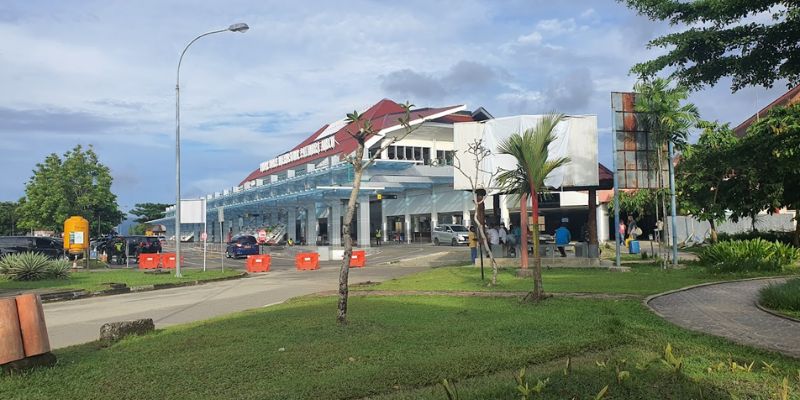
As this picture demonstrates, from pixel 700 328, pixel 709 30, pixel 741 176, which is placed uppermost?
pixel 709 30

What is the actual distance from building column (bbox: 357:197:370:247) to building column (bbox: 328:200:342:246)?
5.55ft

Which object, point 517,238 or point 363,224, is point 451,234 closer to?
point 363,224

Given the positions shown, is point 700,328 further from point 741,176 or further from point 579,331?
point 741,176

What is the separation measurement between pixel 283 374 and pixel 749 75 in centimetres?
1008

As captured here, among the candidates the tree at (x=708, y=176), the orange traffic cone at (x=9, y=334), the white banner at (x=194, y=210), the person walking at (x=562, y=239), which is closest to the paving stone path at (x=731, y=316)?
the orange traffic cone at (x=9, y=334)

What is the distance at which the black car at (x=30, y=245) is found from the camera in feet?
96.9

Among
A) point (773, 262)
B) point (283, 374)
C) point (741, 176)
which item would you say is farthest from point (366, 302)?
point (741, 176)

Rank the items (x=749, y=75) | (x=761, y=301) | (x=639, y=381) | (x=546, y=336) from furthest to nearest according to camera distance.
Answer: (x=749, y=75)
(x=761, y=301)
(x=546, y=336)
(x=639, y=381)

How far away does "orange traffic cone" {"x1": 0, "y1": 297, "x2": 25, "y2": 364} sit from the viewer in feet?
21.6

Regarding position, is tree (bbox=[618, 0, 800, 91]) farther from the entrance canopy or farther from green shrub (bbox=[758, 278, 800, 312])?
the entrance canopy

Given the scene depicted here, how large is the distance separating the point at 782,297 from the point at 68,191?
145 feet

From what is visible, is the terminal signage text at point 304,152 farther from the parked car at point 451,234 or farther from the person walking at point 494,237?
the person walking at point 494,237

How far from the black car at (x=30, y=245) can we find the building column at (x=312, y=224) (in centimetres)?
2343

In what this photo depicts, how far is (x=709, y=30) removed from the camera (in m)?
11.2
